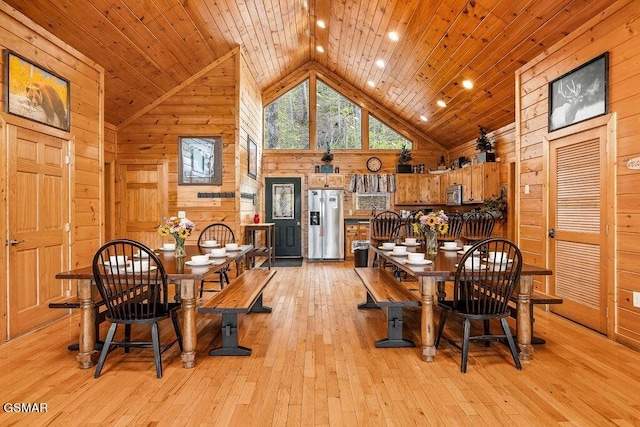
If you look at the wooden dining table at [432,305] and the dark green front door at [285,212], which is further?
the dark green front door at [285,212]

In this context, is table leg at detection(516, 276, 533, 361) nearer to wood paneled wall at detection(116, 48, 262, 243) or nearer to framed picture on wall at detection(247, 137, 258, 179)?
wood paneled wall at detection(116, 48, 262, 243)

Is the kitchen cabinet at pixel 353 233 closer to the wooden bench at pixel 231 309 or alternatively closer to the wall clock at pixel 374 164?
the wall clock at pixel 374 164

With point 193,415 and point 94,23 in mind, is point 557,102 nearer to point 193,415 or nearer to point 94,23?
point 193,415

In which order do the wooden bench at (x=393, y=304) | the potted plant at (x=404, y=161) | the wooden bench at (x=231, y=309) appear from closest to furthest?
the wooden bench at (x=231, y=309) < the wooden bench at (x=393, y=304) < the potted plant at (x=404, y=161)

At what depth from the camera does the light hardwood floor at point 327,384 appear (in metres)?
2.21

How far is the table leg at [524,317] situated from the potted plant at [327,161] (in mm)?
6818

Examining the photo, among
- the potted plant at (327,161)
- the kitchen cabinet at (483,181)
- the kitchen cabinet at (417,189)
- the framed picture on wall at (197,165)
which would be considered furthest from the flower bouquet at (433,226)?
the potted plant at (327,161)

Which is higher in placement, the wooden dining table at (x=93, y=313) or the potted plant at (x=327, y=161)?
the potted plant at (x=327, y=161)

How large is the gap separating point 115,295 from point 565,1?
4621 millimetres

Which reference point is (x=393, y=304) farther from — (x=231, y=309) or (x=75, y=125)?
(x=75, y=125)

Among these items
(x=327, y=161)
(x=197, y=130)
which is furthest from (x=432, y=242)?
(x=327, y=161)

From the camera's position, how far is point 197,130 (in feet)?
22.2

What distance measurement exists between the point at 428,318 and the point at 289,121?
7.65 meters

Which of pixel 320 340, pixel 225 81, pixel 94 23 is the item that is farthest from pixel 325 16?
pixel 320 340
